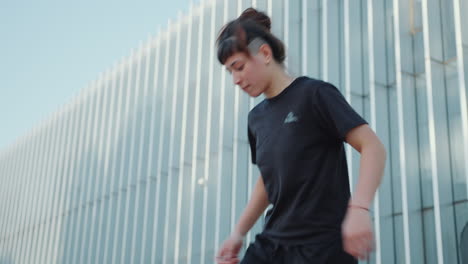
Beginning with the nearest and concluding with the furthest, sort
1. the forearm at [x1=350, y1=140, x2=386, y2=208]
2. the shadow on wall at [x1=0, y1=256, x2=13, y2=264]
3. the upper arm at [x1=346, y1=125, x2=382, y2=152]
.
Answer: the forearm at [x1=350, y1=140, x2=386, y2=208], the upper arm at [x1=346, y1=125, x2=382, y2=152], the shadow on wall at [x1=0, y1=256, x2=13, y2=264]

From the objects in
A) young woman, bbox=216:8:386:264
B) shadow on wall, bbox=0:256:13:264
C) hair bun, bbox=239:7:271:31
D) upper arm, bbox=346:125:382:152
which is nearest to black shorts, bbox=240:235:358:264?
young woman, bbox=216:8:386:264

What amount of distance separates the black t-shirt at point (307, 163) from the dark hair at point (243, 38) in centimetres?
15

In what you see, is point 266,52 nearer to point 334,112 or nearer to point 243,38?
point 243,38

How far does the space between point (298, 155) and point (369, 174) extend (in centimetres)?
28

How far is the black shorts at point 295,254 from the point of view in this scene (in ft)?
6.77

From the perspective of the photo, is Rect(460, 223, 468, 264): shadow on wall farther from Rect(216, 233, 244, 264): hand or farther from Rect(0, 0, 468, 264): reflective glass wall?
Rect(216, 233, 244, 264): hand

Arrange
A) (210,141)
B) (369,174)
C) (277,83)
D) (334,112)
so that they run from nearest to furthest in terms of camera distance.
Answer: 1. (369,174)
2. (334,112)
3. (277,83)
4. (210,141)

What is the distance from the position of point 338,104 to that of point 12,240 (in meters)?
24.9

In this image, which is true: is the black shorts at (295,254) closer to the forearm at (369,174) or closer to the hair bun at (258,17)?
the forearm at (369,174)

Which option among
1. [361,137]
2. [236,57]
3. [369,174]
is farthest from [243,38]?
[369,174]

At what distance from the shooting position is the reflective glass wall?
9.16m

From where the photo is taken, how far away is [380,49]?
10328 millimetres

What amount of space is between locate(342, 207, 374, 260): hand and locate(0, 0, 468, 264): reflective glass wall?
856mm

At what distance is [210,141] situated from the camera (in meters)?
14.2
